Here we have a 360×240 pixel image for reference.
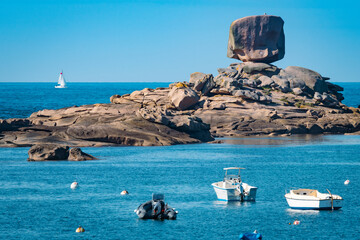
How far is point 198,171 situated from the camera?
86250 millimetres

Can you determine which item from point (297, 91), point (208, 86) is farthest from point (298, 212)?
point (297, 91)

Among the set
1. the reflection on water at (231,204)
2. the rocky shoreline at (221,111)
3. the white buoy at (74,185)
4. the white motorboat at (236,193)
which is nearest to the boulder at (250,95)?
the rocky shoreline at (221,111)

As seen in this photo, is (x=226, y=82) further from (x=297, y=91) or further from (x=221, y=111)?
(x=297, y=91)

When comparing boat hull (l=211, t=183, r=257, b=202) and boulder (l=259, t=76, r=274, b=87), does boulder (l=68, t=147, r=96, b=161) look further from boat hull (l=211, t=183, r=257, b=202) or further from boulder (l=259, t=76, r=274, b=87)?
boulder (l=259, t=76, r=274, b=87)

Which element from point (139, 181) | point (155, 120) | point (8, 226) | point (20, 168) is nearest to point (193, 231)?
point (8, 226)

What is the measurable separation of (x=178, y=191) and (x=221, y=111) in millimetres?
71135

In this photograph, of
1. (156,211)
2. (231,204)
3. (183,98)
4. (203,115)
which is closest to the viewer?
(156,211)

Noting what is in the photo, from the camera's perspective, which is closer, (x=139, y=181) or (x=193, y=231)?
(x=193, y=231)

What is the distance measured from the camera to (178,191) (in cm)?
6931

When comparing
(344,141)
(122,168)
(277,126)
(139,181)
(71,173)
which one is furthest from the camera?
(277,126)

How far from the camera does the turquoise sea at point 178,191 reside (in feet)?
169

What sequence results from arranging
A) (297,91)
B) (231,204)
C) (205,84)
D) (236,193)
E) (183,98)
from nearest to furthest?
(231,204), (236,193), (183,98), (205,84), (297,91)

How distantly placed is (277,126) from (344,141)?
1498cm

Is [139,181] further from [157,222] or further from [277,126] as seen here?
[277,126]
